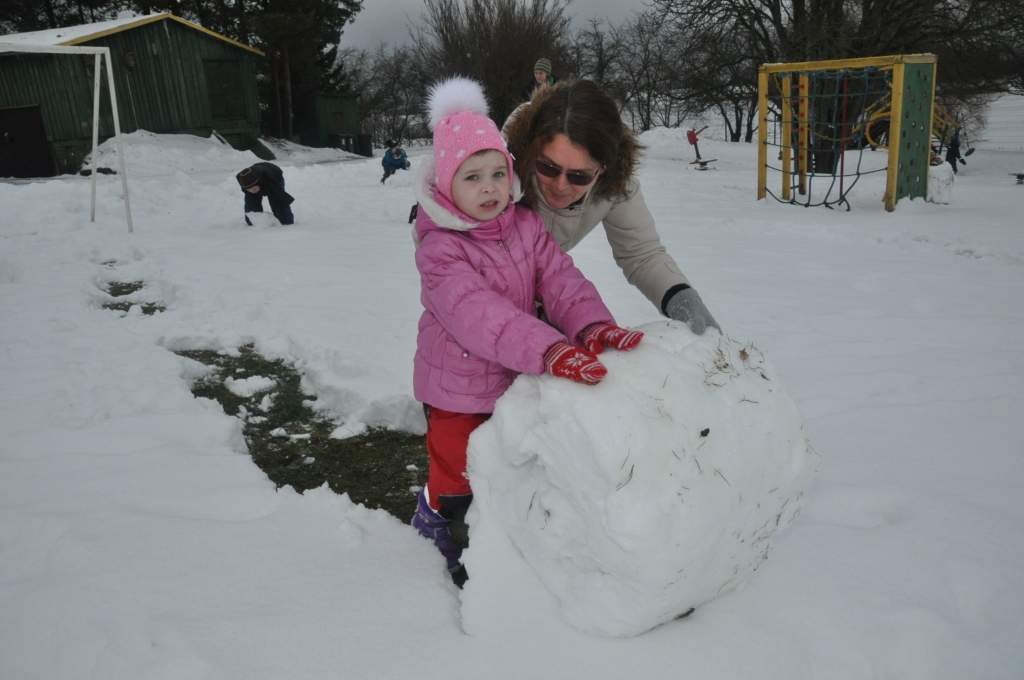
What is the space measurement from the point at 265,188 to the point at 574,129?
7187 millimetres

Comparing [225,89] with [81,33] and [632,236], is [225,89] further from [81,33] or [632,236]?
[632,236]

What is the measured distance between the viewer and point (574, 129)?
1.98m

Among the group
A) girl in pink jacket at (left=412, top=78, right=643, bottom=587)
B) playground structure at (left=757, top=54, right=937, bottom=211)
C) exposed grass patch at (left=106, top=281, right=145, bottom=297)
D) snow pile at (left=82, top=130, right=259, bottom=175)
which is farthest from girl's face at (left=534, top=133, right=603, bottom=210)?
snow pile at (left=82, top=130, right=259, bottom=175)

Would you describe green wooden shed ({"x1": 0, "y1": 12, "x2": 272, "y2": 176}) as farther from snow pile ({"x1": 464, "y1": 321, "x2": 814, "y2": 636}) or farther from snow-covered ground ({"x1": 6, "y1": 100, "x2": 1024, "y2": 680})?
snow pile ({"x1": 464, "y1": 321, "x2": 814, "y2": 636})

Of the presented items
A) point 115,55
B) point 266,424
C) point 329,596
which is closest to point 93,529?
point 329,596

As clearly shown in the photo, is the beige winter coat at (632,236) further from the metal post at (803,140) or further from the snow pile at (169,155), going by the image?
the snow pile at (169,155)

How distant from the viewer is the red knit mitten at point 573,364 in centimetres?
144

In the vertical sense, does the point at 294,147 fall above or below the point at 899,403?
above

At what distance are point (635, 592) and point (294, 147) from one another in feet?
76.8

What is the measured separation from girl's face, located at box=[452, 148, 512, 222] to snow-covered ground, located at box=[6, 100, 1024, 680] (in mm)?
993

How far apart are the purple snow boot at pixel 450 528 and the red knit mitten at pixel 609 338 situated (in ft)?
1.96

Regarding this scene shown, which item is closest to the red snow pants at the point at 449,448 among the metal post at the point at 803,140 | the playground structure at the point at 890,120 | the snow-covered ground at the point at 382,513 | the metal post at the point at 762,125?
the snow-covered ground at the point at 382,513

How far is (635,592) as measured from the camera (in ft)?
4.67

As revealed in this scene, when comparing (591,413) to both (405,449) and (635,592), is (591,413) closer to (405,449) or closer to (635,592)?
(635,592)
